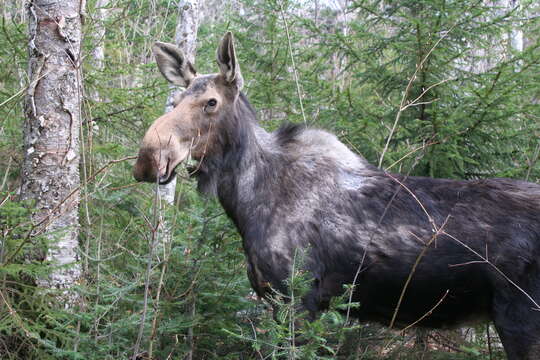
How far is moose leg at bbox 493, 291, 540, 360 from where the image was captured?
13.6 ft

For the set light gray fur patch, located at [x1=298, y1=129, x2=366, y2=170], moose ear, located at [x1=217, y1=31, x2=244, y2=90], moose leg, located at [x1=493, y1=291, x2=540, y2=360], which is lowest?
moose leg, located at [x1=493, y1=291, x2=540, y2=360]

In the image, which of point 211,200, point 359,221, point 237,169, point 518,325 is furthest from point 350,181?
point 518,325

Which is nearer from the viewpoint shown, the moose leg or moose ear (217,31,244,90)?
the moose leg

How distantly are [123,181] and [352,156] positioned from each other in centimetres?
273

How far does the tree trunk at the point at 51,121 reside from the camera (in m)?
4.72

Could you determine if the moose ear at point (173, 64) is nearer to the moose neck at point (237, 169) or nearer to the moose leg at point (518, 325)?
the moose neck at point (237, 169)

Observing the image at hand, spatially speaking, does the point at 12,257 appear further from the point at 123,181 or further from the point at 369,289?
the point at 369,289

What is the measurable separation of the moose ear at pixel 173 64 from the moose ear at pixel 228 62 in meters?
0.46

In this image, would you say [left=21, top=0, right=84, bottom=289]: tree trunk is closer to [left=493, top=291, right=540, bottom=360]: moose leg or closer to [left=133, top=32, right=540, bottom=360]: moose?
[left=133, top=32, right=540, bottom=360]: moose

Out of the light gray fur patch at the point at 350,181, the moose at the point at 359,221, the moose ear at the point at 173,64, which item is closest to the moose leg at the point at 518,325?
the moose at the point at 359,221

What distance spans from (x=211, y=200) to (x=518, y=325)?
2.96 meters

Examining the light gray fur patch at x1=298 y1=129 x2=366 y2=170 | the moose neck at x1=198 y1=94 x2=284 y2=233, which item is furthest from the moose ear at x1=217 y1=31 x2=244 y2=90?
the light gray fur patch at x1=298 y1=129 x2=366 y2=170

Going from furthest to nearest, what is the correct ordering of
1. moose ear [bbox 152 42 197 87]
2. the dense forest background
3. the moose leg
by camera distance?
moose ear [bbox 152 42 197 87], the dense forest background, the moose leg

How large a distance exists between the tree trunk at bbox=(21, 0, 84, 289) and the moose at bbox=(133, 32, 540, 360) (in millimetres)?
848
